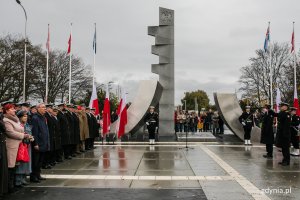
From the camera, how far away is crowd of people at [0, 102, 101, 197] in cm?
792

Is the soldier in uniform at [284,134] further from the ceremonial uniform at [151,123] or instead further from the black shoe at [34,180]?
the ceremonial uniform at [151,123]

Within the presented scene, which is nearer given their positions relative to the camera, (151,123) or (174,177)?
(174,177)

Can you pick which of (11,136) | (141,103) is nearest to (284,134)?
(11,136)

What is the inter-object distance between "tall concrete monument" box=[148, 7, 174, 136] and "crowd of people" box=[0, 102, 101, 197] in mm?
8658

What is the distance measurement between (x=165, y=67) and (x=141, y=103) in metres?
2.61

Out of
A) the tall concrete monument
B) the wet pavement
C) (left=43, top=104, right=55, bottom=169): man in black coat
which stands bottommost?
the wet pavement

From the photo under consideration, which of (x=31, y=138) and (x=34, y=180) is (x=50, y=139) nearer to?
(x=34, y=180)

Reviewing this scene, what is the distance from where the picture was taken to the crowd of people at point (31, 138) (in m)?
7.92

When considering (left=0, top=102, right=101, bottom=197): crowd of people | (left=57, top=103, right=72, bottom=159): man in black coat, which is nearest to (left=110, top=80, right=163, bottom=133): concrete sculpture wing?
(left=0, top=102, right=101, bottom=197): crowd of people

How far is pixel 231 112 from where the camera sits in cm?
2172

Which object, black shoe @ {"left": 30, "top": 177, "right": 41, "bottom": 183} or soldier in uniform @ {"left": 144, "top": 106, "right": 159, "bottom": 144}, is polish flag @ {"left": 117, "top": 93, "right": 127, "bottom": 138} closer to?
soldier in uniform @ {"left": 144, "top": 106, "right": 159, "bottom": 144}

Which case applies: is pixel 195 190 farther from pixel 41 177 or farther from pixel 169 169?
pixel 41 177

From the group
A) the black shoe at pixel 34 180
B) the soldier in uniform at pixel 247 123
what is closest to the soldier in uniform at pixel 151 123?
the soldier in uniform at pixel 247 123

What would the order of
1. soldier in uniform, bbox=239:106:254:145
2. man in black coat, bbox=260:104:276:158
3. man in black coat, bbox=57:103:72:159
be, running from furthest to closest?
soldier in uniform, bbox=239:106:254:145
man in black coat, bbox=260:104:276:158
man in black coat, bbox=57:103:72:159
